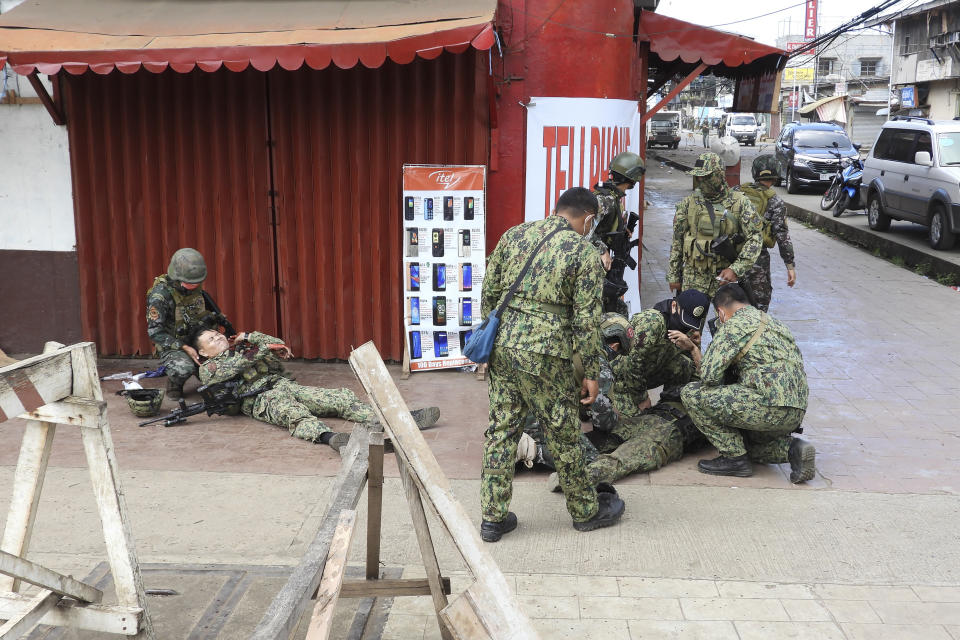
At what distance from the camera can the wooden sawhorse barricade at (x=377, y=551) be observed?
8.57 ft

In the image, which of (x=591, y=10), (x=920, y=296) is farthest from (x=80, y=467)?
(x=920, y=296)

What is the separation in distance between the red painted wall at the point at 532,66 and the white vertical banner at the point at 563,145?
0.08m

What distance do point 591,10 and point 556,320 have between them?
4153 millimetres

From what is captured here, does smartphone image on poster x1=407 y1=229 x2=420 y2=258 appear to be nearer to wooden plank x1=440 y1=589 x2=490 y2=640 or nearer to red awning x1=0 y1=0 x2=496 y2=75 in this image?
red awning x1=0 y1=0 x2=496 y2=75

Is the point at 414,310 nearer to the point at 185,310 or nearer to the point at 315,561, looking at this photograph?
the point at 185,310

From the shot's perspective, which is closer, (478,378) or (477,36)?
(477,36)

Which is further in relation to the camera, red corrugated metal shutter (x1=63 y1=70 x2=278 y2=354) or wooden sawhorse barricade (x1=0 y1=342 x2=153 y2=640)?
red corrugated metal shutter (x1=63 y1=70 x2=278 y2=354)

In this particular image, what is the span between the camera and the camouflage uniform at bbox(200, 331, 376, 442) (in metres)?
6.24

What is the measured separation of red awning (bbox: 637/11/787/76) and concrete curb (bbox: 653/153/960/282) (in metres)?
5.02

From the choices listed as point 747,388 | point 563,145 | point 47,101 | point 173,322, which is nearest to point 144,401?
point 173,322

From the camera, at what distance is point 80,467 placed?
5531 millimetres

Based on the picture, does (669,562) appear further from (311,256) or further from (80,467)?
(311,256)

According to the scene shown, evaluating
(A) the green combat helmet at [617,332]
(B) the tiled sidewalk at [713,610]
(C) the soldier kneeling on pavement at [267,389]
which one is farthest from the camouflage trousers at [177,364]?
(B) the tiled sidewalk at [713,610]

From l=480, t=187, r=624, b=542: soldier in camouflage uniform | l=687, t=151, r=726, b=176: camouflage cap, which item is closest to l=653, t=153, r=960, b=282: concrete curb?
l=687, t=151, r=726, b=176: camouflage cap
